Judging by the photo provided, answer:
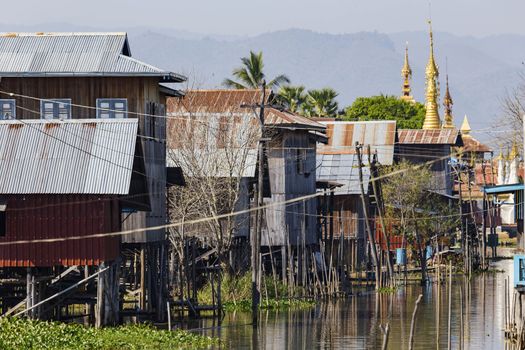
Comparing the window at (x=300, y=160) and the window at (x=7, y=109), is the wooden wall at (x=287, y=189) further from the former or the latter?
the window at (x=7, y=109)

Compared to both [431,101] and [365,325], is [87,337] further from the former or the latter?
[431,101]

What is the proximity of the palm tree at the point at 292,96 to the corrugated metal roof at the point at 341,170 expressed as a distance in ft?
86.5

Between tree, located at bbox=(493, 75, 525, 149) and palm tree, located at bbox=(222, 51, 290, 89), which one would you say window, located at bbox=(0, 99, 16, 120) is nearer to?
tree, located at bbox=(493, 75, 525, 149)

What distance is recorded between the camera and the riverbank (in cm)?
3422

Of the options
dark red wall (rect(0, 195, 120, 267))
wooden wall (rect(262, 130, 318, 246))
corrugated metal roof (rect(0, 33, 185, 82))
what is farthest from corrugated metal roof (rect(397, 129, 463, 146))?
dark red wall (rect(0, 195, 120, 267))

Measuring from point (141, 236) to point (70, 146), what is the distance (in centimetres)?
465

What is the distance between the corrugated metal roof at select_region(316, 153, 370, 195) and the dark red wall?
29671mm

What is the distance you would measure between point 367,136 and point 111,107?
35.8 m

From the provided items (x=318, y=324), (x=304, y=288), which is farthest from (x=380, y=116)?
(x=318, y=324)

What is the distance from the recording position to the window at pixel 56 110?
140 ft

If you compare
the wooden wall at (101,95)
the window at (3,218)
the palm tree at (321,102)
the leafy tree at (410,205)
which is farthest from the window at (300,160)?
the palm tree at (321,102)

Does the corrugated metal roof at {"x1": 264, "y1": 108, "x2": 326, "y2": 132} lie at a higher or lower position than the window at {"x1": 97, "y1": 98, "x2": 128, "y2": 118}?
higher

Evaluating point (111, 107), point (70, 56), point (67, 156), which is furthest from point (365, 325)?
point (70, 56)

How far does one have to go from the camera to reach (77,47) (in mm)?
43469
